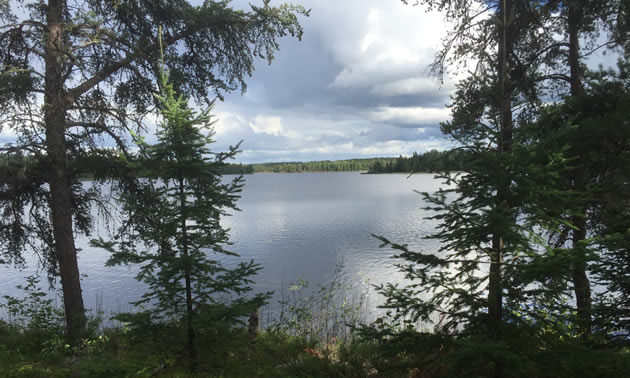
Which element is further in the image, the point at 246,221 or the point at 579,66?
the point at 246,221

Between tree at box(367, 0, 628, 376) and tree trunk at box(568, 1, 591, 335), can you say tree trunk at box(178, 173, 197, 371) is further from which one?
tree trunk at box(568, 1, 591, 335)

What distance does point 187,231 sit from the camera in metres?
5.04

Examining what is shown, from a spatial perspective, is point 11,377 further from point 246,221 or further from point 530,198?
point 246,221

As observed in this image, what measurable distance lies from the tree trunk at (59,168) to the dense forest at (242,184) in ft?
0.12

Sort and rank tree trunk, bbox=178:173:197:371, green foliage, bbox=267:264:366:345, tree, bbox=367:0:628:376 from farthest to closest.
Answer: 1. green foliage, bbox=267:264:366:345
2. tree trunk, bbox=178:173:197:371
3. tree, bbox=367:0:628:376

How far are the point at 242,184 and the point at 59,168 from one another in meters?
5.20

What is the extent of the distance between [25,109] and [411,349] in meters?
8.32

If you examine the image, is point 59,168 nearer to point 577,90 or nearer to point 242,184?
point 242,184

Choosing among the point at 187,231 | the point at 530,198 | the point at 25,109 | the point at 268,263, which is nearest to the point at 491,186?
the point at 530,198

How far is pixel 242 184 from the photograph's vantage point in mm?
4680

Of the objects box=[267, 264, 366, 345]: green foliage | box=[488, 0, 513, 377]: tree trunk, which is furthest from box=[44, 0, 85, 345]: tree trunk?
box=[488, 0, 513, 377]: tree trunk

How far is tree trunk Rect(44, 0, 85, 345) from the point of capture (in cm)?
696

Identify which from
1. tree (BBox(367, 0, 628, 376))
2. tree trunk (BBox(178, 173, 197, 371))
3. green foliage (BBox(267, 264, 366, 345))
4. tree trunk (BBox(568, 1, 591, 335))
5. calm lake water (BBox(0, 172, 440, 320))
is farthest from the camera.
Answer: calm lake water (BBox(0, 172, 440, 320))

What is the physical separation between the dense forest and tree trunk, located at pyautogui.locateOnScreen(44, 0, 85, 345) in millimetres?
36
